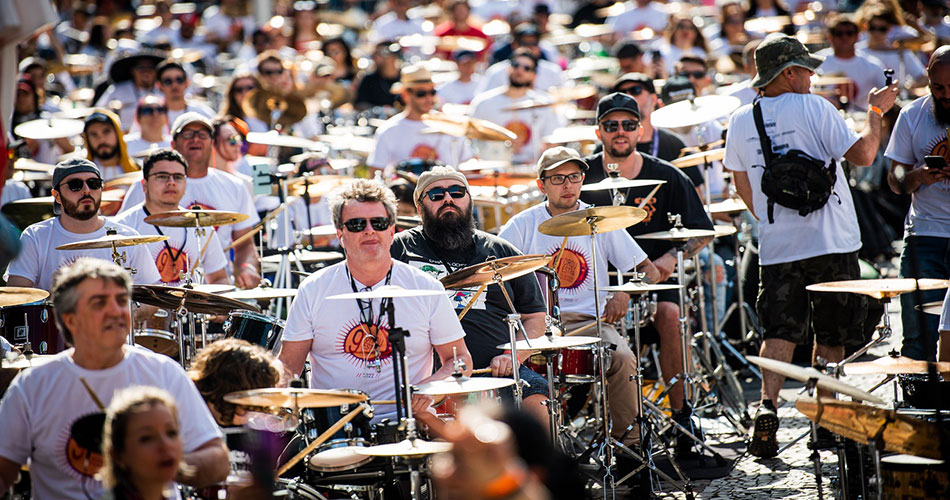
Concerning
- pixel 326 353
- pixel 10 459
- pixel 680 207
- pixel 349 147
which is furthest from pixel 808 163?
pixel 349 147

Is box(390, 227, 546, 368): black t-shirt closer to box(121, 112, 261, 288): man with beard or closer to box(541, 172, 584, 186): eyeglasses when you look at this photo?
box(541, 172, 584, 186): eyeglasses

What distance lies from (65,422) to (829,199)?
4.55 m

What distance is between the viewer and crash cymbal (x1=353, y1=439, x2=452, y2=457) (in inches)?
187

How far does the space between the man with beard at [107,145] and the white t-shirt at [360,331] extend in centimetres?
514

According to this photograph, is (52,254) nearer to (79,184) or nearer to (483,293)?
(79,184)

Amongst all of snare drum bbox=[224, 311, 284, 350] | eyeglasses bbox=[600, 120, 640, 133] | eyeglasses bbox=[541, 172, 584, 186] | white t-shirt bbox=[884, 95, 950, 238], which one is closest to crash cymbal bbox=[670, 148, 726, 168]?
eyeglasses bbox=[600, 120, 640, 133]

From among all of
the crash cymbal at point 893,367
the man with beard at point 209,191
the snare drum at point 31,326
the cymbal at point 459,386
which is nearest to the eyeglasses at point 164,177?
the man with beard at point 209,191

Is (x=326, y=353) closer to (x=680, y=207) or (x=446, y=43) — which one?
(x=680, y=207)

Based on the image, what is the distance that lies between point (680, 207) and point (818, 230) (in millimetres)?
1391

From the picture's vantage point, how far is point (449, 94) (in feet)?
51.0

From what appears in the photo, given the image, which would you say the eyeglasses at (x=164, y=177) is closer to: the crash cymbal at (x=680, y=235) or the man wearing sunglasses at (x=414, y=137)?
the crash cymbal at (x=680, y=235)

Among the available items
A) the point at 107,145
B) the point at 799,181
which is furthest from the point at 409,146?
the point at 799,181

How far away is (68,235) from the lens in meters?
7.21

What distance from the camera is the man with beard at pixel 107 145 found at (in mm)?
10555
